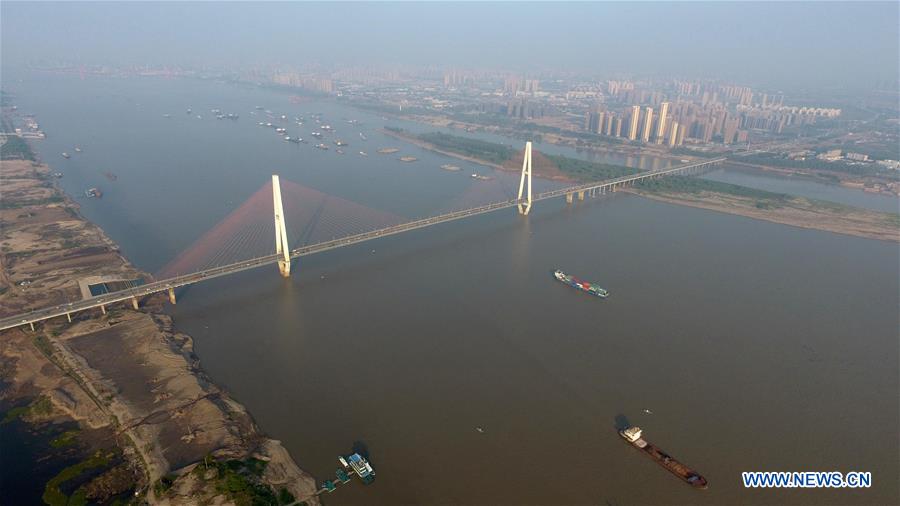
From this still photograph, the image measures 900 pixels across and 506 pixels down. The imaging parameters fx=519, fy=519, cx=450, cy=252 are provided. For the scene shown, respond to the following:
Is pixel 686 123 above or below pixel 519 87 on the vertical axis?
below

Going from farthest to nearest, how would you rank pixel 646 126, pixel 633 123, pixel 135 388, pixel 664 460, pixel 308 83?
1. pixel 308 83
2. pixel 633 123
3. pixel 646 126
4. pixel 135 388
5. pixel 664 460

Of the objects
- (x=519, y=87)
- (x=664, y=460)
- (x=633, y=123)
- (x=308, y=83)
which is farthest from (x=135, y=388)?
(x=519, y=87)

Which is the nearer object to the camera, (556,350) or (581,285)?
(556,350)

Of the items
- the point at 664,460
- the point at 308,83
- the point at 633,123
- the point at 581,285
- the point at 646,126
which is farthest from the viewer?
the point at 308,83

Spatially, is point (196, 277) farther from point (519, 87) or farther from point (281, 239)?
point (519, 87)

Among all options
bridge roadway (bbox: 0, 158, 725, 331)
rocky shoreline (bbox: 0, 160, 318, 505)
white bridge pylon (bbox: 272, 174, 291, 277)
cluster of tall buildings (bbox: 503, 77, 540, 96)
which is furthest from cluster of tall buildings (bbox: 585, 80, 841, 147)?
rocky shoreline (bbox: 0, 160, 318, 505)

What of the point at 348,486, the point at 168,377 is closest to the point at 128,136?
the point at 168,377

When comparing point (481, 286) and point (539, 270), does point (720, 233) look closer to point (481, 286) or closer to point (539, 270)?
point (539, 270)
